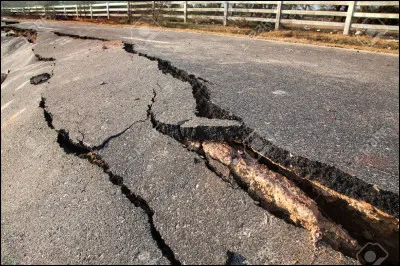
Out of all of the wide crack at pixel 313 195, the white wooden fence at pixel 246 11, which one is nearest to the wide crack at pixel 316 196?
the wide crack at pixel 313 195

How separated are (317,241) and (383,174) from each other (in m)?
0.66

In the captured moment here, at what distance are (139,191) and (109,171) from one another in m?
0.35

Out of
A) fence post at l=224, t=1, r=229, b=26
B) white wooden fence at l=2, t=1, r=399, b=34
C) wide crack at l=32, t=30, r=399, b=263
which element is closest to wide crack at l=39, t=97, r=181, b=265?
wide crack at l=32, t=30, r=399, b=263

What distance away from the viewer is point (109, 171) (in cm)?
212

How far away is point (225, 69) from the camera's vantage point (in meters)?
4.20

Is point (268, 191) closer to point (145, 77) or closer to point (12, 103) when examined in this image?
point (145, 77)

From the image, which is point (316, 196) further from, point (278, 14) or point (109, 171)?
point (278, 14)

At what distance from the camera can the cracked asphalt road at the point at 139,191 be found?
1489 millimetres

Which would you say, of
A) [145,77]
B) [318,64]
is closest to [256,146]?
[145,77]

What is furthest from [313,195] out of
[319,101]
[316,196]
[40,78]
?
[40,78]

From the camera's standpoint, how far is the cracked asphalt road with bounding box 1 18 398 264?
1489mm

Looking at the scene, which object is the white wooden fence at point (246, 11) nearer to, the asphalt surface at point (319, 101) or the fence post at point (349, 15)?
the fence post at point (349, 15)

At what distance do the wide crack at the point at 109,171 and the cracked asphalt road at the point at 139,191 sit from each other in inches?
1.0

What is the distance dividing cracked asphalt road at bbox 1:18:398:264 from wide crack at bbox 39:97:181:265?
0.03 meters
